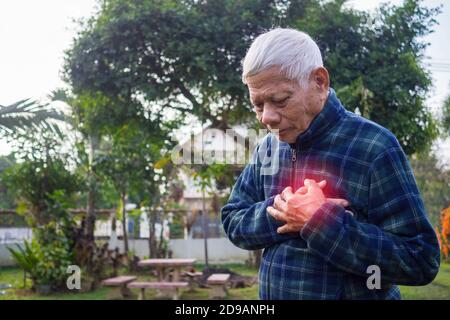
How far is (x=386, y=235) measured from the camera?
3.50 feet

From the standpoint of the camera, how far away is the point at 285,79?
1.13m

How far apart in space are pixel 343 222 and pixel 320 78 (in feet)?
1.14

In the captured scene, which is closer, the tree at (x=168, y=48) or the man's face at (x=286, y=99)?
the man's face at (x=286, y=99)

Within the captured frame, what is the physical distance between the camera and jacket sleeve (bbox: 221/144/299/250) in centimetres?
120

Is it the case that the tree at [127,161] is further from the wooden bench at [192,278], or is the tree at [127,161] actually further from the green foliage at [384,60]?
the green foliage at [384,60]

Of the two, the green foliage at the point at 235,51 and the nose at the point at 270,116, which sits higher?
the green foliage at the point at 235,51

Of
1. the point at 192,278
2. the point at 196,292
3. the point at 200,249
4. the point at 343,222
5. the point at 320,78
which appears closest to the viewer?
the point at 343,222

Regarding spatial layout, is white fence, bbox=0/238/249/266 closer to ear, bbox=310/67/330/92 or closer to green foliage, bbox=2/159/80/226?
green foliage, bbox=2/159/80/226

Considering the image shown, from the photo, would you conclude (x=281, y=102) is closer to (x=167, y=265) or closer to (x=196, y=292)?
(x=167, y=265)

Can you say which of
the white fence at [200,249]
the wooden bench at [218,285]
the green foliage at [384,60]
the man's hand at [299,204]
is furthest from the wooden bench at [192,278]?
the man's hand at [299,204]

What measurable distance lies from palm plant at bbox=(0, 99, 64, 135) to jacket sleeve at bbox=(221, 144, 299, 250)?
287 centimetres

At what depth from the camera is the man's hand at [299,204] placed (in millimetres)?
1085
